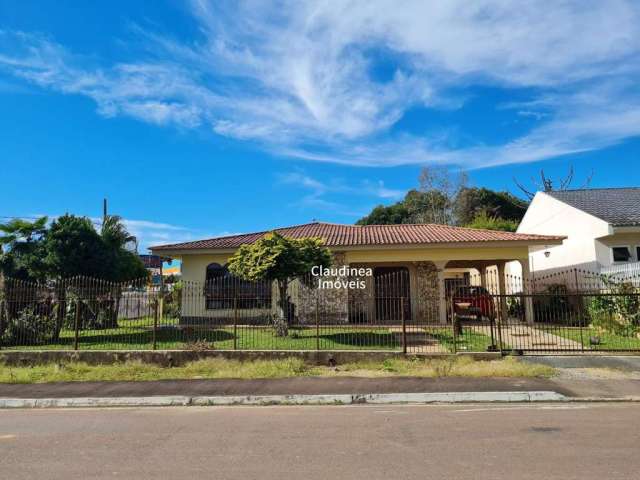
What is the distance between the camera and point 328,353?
10.5 meters

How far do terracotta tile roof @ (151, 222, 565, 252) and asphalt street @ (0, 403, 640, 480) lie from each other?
1022cm

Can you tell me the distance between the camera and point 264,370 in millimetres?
9773

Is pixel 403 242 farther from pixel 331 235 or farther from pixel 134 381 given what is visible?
pixel 134 381

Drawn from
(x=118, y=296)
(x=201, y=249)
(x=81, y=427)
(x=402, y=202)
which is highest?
(x=402, y=202)

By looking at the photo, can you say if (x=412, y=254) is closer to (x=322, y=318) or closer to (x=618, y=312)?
(x=322, y=318)

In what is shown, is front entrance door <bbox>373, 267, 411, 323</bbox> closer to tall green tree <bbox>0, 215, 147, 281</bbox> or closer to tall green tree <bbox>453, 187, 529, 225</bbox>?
tall green tree <bbox>0, 215, 147, 281</bbox>

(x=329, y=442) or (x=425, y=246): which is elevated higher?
(x=425, y=246)

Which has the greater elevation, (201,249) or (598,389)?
(201,249)

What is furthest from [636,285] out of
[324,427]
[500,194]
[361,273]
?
[500,194]

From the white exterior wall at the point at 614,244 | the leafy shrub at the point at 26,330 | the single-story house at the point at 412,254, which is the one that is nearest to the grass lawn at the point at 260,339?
the leafy shrub at the point at 26,330

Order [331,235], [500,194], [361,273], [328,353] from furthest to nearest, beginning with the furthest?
[500,194]
[331,235]
[361,273]
[328,353]

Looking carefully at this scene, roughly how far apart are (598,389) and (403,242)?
9.53 meters

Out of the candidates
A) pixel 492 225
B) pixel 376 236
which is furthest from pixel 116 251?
pixel 492 225

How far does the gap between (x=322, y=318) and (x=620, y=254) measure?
11.6 metres
